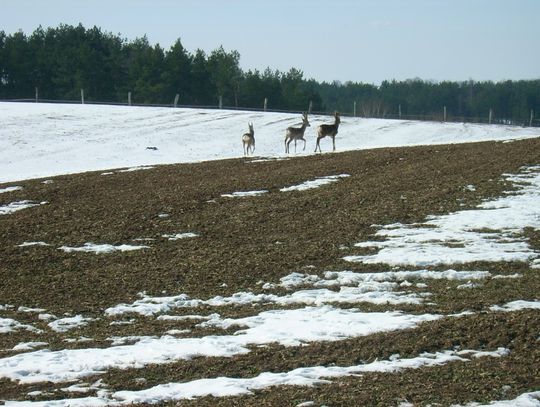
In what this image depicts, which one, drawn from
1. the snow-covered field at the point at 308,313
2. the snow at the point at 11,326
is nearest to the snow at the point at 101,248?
the snow-covered field at the point at 308,313

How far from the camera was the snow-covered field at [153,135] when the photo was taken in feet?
116

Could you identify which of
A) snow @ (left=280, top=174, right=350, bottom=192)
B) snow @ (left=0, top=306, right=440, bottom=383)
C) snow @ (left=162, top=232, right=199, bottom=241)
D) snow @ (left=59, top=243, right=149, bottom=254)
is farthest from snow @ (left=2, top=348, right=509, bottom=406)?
snow @ (left=280, top=174, right=350, bottom=192)

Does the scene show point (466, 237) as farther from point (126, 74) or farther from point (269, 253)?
point (126, 74)

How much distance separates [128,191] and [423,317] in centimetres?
1288

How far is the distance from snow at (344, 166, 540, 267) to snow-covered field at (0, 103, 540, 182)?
48.9ft

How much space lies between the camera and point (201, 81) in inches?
2884

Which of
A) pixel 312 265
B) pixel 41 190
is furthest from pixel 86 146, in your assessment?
pixel 312 265

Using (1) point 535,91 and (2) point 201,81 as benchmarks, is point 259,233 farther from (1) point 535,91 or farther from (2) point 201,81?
(1) point 535,91

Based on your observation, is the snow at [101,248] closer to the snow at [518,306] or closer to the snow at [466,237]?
the snow at [466,237]

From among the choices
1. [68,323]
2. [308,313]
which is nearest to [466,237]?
[308,313]

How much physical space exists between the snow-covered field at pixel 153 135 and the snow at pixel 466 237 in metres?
14.9

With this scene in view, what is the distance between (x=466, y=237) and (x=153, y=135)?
Answer: 31.2m

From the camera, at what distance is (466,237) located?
47.3 feet

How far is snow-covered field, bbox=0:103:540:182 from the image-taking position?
35494mm
